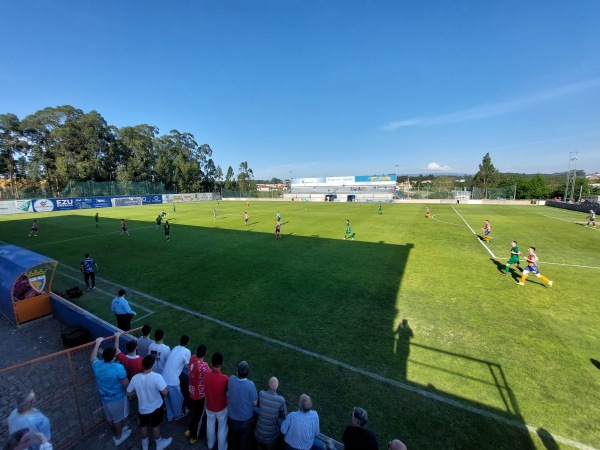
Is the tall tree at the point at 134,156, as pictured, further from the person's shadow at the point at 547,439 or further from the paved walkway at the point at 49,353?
the person's shadow at the point at 547,439

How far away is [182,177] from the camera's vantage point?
90.0 meters

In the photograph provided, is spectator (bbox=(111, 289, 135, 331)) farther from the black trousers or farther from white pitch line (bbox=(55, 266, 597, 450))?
the black trousers

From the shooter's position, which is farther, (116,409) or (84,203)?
(84,203)

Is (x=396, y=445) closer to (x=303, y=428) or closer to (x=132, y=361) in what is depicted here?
(x=303, y=428)

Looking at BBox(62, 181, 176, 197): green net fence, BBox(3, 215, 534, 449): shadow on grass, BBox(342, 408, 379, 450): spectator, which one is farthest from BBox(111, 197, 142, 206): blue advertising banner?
BBox(342, 408, 379, 450): spectator

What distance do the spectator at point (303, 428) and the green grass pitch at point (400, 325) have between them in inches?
54.7

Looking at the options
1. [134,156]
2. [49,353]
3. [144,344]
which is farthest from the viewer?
[134,156]

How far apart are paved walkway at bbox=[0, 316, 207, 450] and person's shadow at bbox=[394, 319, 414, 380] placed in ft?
15.4

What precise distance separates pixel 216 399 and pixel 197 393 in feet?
1.93

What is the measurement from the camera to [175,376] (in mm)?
5117

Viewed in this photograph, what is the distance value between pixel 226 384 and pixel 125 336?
3.61 meters

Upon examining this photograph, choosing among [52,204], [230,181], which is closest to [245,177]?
[230,181]

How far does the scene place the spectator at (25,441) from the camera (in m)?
3.43

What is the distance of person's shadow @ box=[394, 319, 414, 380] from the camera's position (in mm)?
6793
